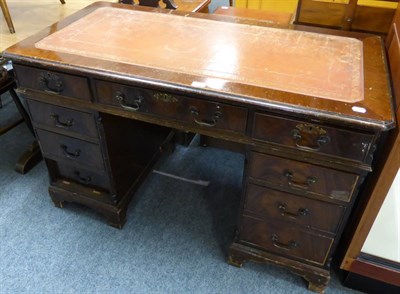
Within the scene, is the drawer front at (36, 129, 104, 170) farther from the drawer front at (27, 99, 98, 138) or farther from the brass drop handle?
the brass drop handle

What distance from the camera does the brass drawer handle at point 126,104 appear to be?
107 centimetres

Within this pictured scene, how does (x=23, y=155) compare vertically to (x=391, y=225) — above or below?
below

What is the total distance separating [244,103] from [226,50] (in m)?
0.29

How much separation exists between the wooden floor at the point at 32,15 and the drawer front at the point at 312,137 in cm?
171

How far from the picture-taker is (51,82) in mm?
1151

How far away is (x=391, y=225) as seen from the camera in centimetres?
113

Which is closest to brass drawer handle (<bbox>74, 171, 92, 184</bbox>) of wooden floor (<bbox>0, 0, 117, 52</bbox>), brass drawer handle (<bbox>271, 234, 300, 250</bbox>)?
brass drawer handle (<bbox>271, 234, 300, 250</bbox>)

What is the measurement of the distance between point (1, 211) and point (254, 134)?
4.21ft

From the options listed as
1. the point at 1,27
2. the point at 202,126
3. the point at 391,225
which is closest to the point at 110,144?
the point at 202,126

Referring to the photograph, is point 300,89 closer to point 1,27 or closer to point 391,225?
point 391,225

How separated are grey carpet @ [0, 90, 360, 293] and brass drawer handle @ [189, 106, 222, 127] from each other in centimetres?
64

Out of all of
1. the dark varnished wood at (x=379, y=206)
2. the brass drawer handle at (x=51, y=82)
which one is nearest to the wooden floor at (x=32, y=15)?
the brass drawer handle at (x=51, y=82)

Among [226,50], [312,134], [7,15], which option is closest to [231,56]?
[226,50]

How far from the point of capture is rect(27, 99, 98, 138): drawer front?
1.22m
